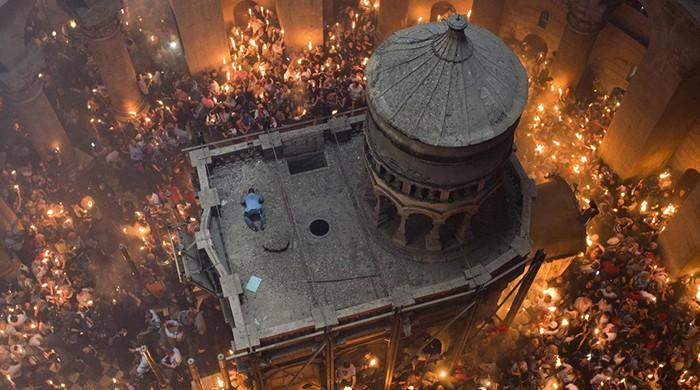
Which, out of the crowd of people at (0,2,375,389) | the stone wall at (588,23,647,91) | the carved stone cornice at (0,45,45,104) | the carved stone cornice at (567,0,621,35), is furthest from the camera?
the stone wall at (588,23,647,91)

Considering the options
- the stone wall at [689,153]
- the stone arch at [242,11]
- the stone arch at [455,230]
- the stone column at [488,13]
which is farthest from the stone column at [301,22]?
the stone wall at [689,153]

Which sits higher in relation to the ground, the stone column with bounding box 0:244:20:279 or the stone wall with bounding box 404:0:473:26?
the stone wall with bounding box 404:0:473:26

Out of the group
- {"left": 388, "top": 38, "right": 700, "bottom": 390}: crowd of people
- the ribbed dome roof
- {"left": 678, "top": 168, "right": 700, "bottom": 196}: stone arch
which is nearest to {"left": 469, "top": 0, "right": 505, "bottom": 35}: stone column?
{"left": 388, "top": 38, "right": 700, "bottom": 390}: crowd of people

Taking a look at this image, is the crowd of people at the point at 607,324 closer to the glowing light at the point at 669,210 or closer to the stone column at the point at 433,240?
the glowing light at the point at 669,210

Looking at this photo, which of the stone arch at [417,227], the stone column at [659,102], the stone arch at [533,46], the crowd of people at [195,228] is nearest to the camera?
the stone arch at [417,227]

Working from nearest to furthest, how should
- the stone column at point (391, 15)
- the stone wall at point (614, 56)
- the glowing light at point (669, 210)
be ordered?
the glowing light at point (669, 210) → the stone wall at point (614, 56) → the stone column at point (391, 15)

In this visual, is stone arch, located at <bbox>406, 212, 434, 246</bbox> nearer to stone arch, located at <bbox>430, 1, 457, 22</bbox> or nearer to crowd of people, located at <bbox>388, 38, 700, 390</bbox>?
crowd of people, located at <bbox>388, 38, 700, 390</bbox>
